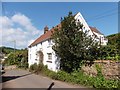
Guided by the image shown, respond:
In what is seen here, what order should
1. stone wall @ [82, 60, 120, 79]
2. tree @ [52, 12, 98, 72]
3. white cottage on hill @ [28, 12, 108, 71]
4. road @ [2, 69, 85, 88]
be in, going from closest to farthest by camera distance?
stone wall @ [82, 60, 120, 79] → road @ [2, 69, 85, 88] → tree @ [52, 12, 98, 72] → white cottage on hill @ [28, 12, 108, 71]

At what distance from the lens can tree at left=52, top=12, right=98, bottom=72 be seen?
20656 mm

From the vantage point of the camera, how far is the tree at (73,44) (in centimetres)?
2066

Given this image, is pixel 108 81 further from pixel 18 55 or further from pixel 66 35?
pixel 18 55

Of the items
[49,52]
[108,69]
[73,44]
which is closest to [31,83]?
[73,44]

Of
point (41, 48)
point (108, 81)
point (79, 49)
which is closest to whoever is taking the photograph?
point (108, 81)

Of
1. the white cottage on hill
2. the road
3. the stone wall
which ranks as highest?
the white cottage on hill

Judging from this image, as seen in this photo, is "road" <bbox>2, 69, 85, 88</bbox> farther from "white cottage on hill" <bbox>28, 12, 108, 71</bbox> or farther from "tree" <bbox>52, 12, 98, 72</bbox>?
"white cottage on hill" <bbox>28, 12, 108, 71</bbox>

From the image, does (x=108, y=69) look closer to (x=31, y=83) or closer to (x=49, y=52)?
(x=31, y=83)

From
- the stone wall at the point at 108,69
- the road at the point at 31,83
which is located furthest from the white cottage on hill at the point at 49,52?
the stone wall at the point at 108,69

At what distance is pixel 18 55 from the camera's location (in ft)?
166

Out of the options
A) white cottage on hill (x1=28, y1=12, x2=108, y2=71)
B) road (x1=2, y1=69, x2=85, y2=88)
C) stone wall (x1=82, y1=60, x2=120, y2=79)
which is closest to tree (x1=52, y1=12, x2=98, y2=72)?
stone wall (x1=82, y1=60, x2=120, y2=79)

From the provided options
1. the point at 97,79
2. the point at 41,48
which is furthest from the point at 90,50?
the point at 41,48

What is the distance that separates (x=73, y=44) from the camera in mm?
20766

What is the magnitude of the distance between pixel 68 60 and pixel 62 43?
1.99 meters
